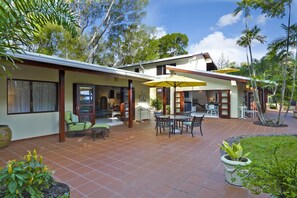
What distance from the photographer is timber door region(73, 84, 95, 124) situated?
7840 millimetres

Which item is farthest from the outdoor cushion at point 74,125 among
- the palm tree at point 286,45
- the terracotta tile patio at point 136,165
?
the palm tree at point 286,45

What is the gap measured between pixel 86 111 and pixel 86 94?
2.68 feet

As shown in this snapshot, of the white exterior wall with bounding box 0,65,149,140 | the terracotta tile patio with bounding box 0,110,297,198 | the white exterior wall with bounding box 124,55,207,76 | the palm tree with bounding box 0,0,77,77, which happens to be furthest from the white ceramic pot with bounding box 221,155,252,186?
the white exterior wall with bounding box 124,55,207,76

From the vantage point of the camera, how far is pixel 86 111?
8.22m

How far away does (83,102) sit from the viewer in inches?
319

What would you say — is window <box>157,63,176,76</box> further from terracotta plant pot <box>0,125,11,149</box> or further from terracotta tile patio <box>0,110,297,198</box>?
terracotta plant pot <box>0,125,11,149</box>

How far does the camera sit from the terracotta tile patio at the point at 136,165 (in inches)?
112

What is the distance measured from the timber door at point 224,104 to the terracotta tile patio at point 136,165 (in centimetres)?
649

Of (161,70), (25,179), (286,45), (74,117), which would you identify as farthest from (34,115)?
(161,70)

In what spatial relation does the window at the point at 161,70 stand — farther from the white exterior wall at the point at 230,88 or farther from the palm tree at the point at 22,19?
the palm tree at the point at 22,19

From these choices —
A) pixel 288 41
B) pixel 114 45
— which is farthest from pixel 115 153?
pixel 114 45

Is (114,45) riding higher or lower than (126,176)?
higher

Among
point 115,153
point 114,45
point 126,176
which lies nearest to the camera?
point 126,176

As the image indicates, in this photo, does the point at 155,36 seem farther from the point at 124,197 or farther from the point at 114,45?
the point at 124,197
